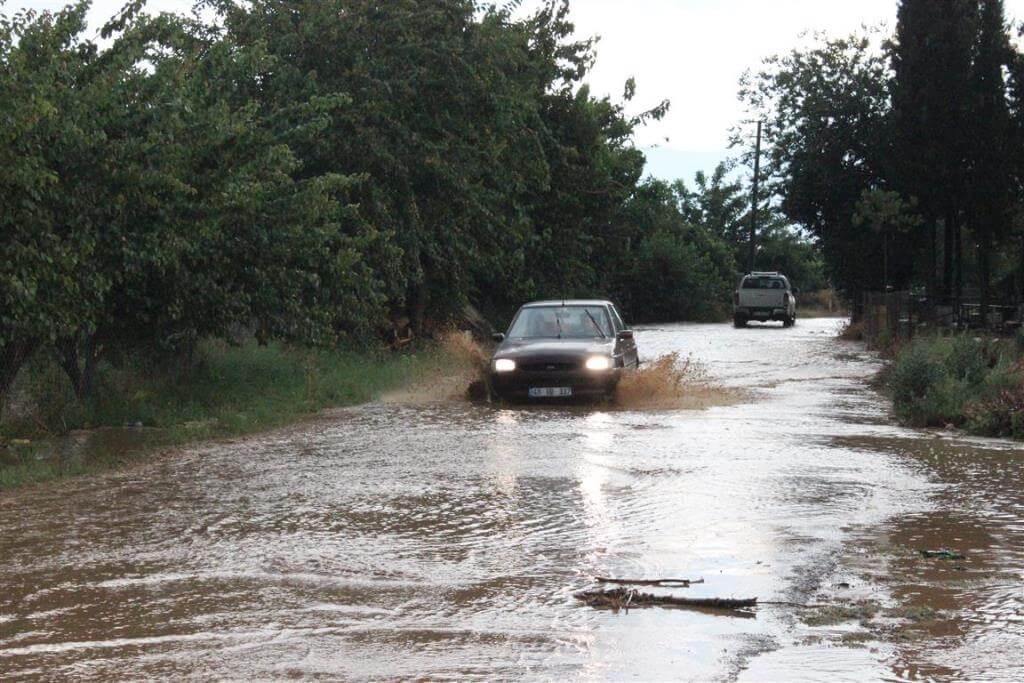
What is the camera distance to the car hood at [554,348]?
19047mm

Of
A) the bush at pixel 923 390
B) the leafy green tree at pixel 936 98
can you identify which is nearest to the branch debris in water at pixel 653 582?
the bush at pixel 923 390

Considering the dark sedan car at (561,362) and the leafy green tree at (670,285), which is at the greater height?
the leafy green tree at (670,285)

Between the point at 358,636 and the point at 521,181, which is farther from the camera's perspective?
the point at 521,181

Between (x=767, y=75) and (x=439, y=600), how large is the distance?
43385 mm

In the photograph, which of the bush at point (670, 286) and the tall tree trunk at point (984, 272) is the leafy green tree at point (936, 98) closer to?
the tall tree trunk at point (984, 272)

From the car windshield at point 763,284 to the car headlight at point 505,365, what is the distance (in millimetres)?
34398

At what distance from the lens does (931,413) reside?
16.7 m

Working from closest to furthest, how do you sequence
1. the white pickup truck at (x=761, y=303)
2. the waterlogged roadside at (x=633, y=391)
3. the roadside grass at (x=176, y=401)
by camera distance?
the roadside grass at (x=176, y=401) < the waterlogged roadside at (x=633, y=391) < the white pickup truck at (x=761, y=303)

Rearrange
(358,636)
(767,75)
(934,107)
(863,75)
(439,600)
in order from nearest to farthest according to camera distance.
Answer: (358,636), (439,600), (934,107), (863,75), (767,75)

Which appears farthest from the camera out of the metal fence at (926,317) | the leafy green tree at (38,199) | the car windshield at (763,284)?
the car windshield at (763,284)

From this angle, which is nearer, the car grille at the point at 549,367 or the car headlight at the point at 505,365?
the car grille at the point at 549,367

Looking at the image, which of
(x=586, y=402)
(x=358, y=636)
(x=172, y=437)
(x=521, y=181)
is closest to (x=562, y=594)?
(x=358, y=636)

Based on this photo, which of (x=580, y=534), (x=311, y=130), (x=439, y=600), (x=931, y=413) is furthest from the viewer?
(x=311, y=130)

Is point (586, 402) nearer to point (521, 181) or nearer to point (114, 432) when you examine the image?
point (114, 432)
